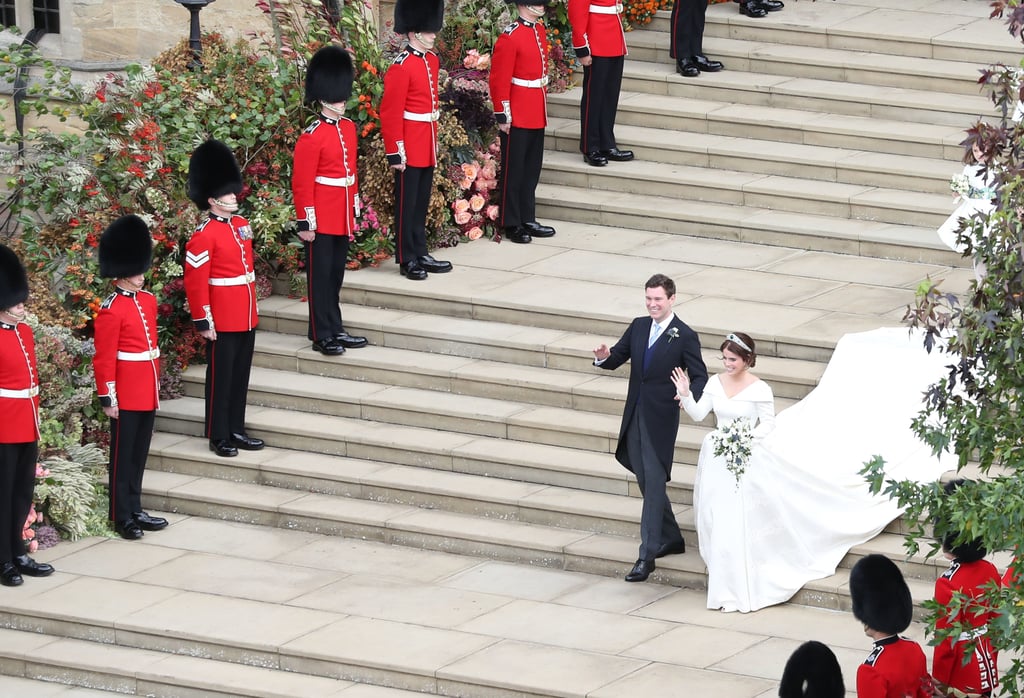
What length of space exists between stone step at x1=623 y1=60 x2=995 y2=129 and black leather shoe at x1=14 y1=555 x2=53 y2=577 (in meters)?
6.82

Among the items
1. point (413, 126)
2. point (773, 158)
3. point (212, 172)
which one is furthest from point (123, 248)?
point (773, 158)

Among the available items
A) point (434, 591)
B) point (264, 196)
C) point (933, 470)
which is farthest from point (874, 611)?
point (264, 196)

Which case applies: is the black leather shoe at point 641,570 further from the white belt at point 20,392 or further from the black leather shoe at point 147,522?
the white belt at point 20,392

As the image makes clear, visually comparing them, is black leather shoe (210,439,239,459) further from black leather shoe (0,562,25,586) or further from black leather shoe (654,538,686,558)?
black leather shoe (654,538,686,558)

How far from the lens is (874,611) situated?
7.92 m

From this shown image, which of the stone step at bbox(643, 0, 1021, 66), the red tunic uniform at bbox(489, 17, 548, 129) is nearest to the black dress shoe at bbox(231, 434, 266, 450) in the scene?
the red tunic uniform at bbox(489, 17, 548, 129)

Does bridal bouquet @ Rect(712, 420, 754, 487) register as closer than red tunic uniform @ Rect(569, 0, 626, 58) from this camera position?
Yes

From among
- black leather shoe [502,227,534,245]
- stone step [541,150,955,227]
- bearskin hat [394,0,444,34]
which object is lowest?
black leather shoe [502,227,534,245]

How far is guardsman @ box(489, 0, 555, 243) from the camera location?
1352cm

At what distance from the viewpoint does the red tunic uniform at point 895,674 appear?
7770 mm

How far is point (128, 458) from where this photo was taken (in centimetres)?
1131

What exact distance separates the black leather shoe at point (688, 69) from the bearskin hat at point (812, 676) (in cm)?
845

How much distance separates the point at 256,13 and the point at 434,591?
597 centimetres

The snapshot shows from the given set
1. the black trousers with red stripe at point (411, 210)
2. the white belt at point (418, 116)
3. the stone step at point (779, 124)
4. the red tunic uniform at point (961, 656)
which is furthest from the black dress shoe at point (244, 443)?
the red tunic uniform at point (961, 656)
